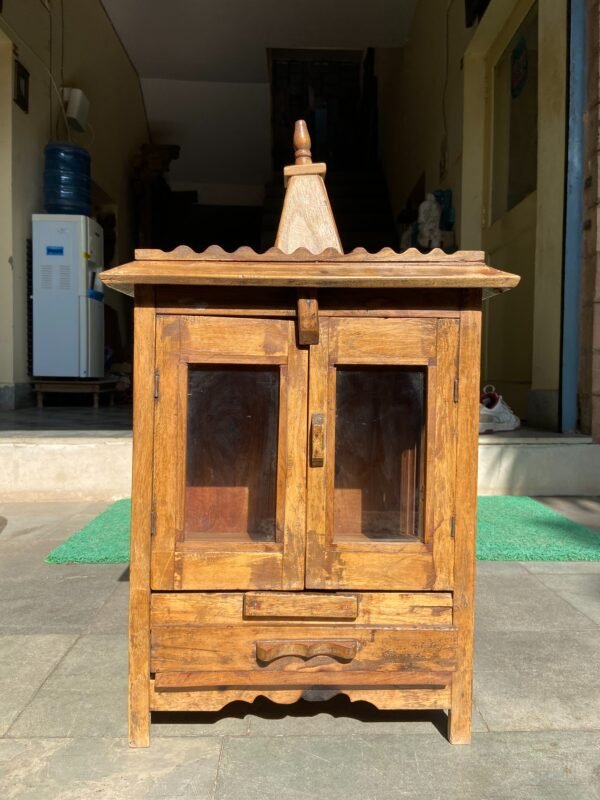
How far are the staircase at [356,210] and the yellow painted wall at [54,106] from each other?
2.34m

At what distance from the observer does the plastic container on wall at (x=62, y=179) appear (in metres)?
7.20

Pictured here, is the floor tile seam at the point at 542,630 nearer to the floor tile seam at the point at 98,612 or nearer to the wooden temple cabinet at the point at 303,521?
the wooden temple cabinet at the point at 303,521

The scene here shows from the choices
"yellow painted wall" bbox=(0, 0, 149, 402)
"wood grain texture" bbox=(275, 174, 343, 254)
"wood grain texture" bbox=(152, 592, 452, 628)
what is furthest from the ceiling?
"wood grain texture" bbox=(152, 592, 452, 628)

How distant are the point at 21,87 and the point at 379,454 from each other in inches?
260

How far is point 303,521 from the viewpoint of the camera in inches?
58.7

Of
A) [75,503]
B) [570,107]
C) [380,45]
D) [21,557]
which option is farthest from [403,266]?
[380,45]

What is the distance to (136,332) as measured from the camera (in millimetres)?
1485

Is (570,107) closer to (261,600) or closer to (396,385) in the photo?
(396,385)

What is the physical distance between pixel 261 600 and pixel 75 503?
2.77 meters

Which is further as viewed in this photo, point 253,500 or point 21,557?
point 21,557

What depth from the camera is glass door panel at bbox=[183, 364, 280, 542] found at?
60.5 inches

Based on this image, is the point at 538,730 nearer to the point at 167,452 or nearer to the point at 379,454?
the point at 379,454

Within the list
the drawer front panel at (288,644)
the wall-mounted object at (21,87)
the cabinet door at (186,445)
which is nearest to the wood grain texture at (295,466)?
the cabinet door at (186,445)

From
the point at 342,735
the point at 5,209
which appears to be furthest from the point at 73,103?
the point at 342,735
